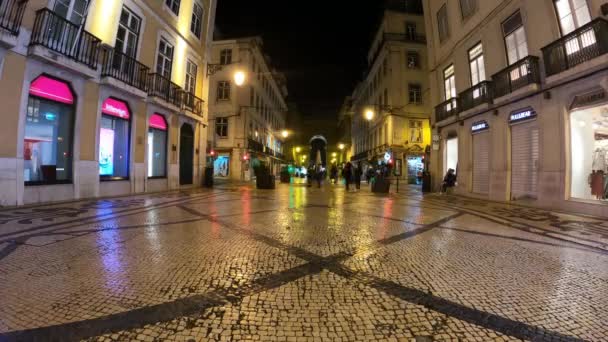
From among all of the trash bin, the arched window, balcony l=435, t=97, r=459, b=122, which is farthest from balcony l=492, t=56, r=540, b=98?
Result: the arched window

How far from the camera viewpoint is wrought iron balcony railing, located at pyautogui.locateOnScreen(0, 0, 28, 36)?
25.7ft

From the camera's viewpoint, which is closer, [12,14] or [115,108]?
[12,14]

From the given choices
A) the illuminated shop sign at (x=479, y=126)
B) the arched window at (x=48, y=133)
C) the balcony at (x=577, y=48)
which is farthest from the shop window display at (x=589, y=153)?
the arched window at (x=48, y=133)

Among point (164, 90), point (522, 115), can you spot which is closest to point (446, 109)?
point (522, 115)

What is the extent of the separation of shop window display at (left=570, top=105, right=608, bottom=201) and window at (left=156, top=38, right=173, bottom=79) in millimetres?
17434

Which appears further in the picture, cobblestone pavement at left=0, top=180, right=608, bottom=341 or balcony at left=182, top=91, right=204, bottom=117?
balcony at left=182, top=91, right=204, bottom=117

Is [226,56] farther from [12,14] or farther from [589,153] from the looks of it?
[589,153]

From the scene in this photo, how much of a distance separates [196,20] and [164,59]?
188 inches

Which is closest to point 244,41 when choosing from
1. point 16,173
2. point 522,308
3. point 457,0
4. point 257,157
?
point 257,157

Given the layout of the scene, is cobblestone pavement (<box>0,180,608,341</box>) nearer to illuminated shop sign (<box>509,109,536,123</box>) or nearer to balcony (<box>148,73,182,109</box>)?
illuminated shop sign (<box>509,109,536,123</box>)

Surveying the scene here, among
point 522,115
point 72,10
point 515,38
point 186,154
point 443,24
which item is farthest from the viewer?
point 443,24

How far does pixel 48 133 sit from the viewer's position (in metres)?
9.68

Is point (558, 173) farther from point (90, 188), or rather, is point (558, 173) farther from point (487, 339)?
point (90, 188)

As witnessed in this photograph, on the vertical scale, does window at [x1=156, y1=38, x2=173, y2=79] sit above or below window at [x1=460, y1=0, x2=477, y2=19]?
below
